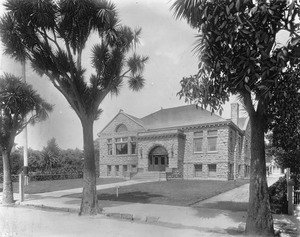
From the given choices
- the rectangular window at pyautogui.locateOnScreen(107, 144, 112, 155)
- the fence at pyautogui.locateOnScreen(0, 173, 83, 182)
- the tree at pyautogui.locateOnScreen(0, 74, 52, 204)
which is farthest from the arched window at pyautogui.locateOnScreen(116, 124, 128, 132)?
the tree at pyautogui.locateOnScreen(0, 74, 52, 204)

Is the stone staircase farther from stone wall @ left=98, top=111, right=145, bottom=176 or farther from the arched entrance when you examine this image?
stone wall @ left=98, top=111, right=145, bottom=176

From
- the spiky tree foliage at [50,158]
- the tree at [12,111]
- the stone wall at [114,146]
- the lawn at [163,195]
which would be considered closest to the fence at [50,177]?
the spiky tree foliage at [50,158]

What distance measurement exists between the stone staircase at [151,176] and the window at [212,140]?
611cm

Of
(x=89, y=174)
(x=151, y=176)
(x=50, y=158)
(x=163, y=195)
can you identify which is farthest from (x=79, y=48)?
(x=151, y=176)

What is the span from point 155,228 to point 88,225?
7.00 ft

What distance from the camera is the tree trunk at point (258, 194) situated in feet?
24.4

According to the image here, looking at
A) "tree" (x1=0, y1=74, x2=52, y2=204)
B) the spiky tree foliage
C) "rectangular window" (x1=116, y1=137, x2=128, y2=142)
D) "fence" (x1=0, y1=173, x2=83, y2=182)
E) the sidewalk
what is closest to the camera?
the sidewalk

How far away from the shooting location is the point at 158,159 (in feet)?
117

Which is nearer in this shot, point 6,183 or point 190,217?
point 190,217

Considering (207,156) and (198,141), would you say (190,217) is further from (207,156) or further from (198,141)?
(198,141)

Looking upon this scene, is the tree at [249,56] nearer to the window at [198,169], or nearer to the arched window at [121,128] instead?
the window at [198,169]

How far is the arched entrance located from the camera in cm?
3500

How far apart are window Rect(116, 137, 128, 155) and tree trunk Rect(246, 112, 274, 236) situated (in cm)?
3117

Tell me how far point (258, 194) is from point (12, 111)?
12019 mm
